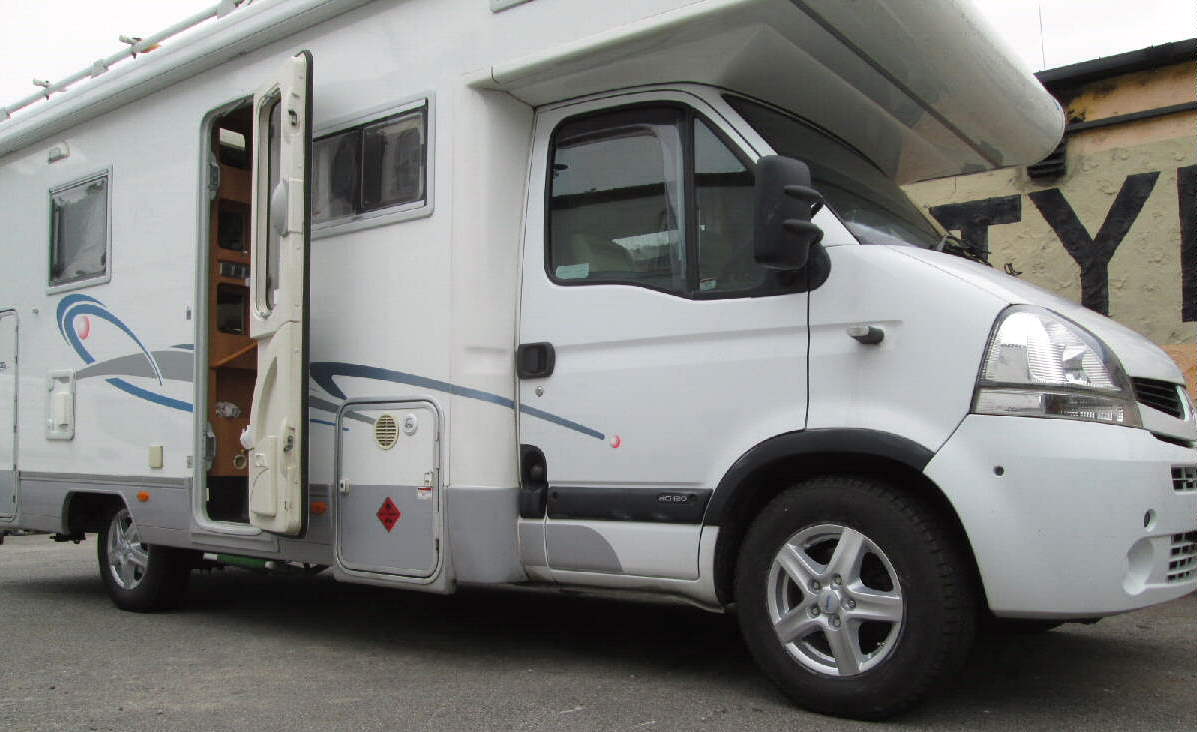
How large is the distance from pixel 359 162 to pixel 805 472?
2.74 metres

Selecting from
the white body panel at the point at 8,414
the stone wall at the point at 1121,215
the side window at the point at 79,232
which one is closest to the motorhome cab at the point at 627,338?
the side window at the point at 79,232

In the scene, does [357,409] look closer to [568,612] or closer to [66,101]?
[568,612]

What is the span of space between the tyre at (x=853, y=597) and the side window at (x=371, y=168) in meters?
2.34

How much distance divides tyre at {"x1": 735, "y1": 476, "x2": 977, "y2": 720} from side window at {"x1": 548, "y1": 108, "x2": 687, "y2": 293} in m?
1.09

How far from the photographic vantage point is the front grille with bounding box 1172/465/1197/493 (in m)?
3.81

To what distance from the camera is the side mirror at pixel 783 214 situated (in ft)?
13.0

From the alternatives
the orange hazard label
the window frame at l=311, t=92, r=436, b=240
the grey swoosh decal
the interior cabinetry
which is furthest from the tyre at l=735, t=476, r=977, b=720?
the grey swoosh decal

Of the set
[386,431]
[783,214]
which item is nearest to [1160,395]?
[783,214]

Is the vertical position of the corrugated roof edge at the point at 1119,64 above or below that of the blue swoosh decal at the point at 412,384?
above

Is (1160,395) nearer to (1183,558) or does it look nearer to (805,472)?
(1183,558)

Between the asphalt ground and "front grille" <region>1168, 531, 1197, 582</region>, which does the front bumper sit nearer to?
"front grille" <region>1168, 531, 1197, 582</region>

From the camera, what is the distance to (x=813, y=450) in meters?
4.00

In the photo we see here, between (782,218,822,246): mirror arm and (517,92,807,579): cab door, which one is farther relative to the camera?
(517,92,807,579): cab door

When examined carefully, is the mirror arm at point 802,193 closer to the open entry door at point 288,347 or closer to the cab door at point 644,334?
the cab door at point 644,334
